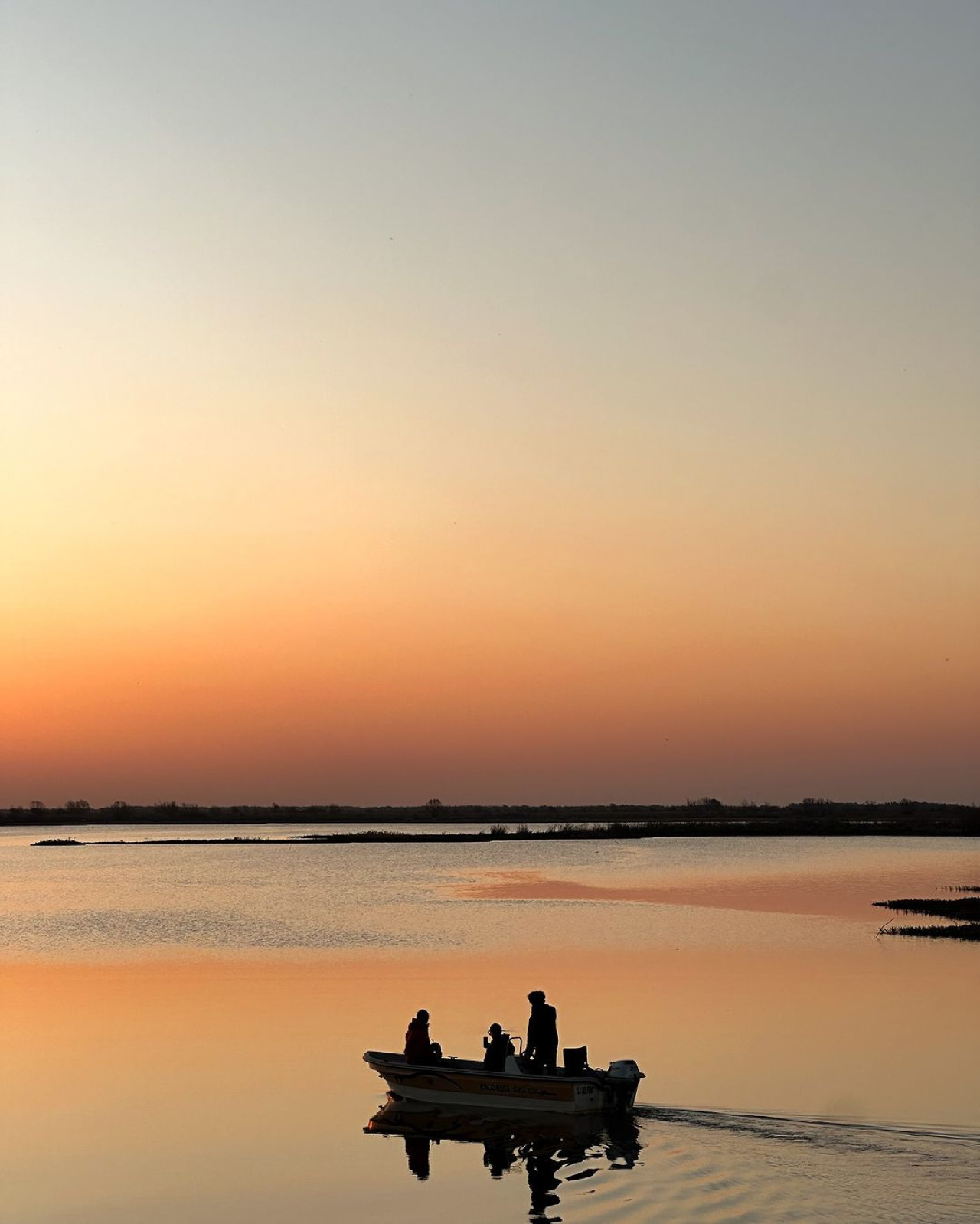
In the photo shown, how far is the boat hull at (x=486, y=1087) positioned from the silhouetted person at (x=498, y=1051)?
194 millimetres

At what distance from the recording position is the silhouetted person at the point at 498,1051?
21.8 m

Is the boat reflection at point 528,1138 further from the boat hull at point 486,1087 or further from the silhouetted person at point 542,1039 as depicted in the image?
the silhouetted person at point 542,1039

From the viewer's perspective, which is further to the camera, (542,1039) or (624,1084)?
(542,1039)

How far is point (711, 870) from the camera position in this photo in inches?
3290

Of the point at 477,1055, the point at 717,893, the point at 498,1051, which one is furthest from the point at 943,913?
the point at 498,1051

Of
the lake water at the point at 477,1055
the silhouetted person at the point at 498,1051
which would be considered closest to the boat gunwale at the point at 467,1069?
the silhouetted person at the point at 498,1051

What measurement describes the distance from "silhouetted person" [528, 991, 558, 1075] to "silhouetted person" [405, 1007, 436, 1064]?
1732 mm

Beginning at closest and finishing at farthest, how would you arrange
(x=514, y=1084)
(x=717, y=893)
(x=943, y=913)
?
(x=514, y=1084), (x=943, y=913), (x=717, y=893)

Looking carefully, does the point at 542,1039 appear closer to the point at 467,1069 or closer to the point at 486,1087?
the point at 486,1087

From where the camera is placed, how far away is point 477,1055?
25266 millimetres

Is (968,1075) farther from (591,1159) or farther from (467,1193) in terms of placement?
(467,1193)

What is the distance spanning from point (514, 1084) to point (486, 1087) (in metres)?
0.51

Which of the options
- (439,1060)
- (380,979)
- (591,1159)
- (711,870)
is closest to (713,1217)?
(591,1159)

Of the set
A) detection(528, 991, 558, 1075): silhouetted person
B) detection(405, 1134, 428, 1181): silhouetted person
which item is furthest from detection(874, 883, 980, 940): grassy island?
detection(405, 1134, 428, 1181): silhouetted person
